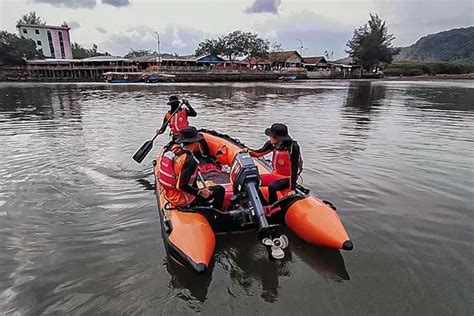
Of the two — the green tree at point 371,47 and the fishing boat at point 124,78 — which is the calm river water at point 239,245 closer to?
the fishing boat at point 124,78

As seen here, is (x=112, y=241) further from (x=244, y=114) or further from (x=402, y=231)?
(x=244, y=114)

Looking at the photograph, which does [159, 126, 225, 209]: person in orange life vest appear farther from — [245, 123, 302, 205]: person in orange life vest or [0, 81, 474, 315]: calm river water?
[245, 123, 302, 205]: person in orange life vest

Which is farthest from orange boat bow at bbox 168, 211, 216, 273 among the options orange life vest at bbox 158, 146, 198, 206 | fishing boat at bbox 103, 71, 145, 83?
fishing boat at bbox 103, 71, 145, 83

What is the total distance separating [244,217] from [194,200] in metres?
0.65

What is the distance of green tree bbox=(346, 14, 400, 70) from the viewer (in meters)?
68.9

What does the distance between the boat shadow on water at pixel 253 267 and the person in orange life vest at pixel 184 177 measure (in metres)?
0.58

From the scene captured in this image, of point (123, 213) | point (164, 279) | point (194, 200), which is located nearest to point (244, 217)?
point (194, 200)

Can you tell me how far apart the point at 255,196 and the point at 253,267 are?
31.6 inches

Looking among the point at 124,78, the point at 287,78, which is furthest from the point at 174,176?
the point at 287,78

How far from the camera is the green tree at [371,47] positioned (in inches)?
2714

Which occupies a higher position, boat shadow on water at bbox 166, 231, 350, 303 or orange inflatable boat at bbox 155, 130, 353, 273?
orange inflatable boat at bbox 155, 130, 353, 273

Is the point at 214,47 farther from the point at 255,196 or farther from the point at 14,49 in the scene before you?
the point at 255,196

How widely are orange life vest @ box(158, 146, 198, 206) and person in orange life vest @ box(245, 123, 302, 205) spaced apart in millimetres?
1097

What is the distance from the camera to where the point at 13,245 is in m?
4.33
